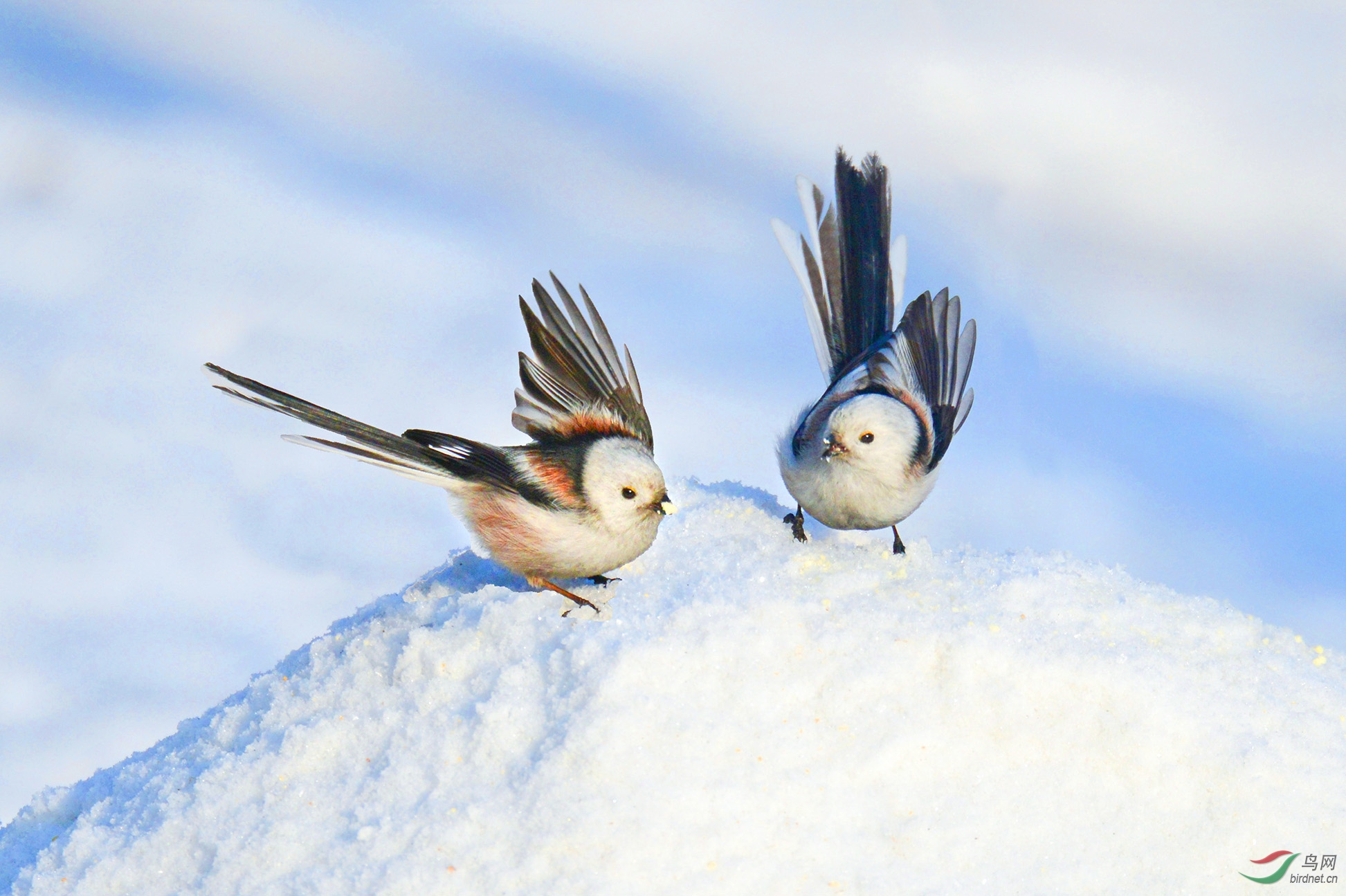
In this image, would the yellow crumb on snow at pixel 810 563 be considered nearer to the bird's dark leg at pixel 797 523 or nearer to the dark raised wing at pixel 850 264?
the bird's dark leg at pixel 797 523

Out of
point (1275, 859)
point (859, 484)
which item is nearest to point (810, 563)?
point (859, 484)

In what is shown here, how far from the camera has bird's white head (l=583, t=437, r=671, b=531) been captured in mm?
2855

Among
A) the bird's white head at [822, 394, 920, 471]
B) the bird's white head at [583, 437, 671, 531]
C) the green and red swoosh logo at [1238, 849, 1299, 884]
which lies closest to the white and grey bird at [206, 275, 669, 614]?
the bird's white head at [583, 437, 671, 531]

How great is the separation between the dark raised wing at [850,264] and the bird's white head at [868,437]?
65 cm

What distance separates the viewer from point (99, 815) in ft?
9.87

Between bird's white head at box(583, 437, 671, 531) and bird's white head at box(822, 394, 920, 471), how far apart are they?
778 millimetres

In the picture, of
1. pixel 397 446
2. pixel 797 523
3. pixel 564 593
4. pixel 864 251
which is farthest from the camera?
pixel 864 251

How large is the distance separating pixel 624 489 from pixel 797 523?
1120mm

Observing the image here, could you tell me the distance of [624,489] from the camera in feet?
9.37

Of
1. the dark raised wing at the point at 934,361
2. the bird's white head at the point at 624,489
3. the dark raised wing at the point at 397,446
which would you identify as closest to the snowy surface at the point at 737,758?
the bird's white head at the point at 624,489

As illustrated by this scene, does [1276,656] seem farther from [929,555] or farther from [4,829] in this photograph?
[4,829]

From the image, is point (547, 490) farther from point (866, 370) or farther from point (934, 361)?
point (934, 361)

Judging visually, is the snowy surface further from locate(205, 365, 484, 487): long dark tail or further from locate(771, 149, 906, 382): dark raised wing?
locate(771, 149, 906, 382): dark raised wing

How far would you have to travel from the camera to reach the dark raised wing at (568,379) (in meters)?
3.11
